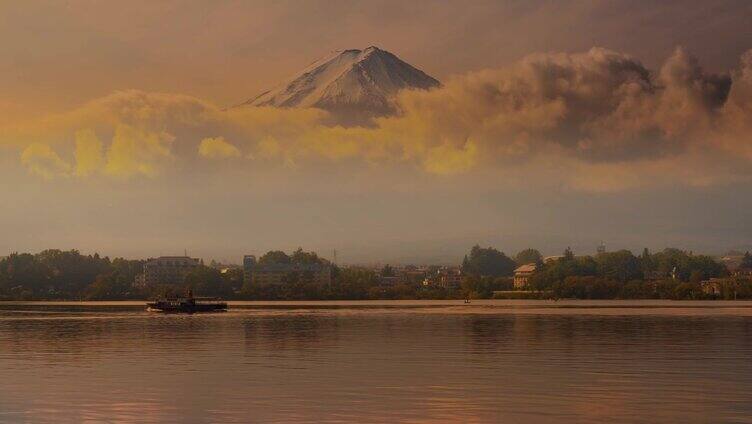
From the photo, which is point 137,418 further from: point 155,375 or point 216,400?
point 155,375

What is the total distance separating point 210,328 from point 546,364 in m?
59.6

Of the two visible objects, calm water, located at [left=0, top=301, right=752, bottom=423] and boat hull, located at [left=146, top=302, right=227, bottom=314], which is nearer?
calm water, located at [left=0, top=301, right=752, bottom=423]

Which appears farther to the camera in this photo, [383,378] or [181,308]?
[181,308]

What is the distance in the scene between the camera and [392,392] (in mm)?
49219

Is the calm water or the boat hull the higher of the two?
the boat hull

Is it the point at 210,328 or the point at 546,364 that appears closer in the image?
the point at 546,364

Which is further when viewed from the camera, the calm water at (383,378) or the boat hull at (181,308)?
the boat hull at (181,308)

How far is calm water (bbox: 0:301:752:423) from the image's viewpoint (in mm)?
42688

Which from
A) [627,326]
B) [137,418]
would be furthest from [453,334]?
[137,418]

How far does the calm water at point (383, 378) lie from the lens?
42.7 m

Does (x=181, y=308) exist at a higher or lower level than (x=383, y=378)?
higher

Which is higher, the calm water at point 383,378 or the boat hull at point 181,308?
the boat hull at point 181,308

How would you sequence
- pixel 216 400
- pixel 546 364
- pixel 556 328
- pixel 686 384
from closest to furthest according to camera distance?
1. pixel 216 400
2. pixel 686 384
3. pixel 546 364
4. pixel 556 328

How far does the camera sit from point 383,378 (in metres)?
55.3
